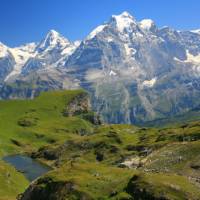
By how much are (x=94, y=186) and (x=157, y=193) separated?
11267mm

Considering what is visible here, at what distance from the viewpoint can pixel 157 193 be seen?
72125 millimetres

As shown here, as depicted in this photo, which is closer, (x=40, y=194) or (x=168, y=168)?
(x=40, y=194)

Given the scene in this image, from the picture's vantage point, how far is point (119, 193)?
250 ft

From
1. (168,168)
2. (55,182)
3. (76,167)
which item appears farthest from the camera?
(168,168)

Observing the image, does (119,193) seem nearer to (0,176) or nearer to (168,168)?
(168,168)

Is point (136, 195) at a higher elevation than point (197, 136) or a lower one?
lower

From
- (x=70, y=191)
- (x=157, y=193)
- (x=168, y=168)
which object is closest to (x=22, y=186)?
(x=168, y=168)

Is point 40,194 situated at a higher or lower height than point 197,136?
lower

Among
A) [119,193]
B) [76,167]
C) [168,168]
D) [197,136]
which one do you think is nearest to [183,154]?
[168,168]

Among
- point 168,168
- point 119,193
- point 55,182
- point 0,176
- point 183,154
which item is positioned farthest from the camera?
point 0,176

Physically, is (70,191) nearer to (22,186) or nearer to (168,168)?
(168,168)

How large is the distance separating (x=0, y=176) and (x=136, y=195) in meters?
81.5

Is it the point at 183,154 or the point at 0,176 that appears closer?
the point at 183,154

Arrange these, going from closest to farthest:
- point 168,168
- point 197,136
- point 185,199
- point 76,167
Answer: point 185,199
point 76,167
point 168,168
point 197,136
